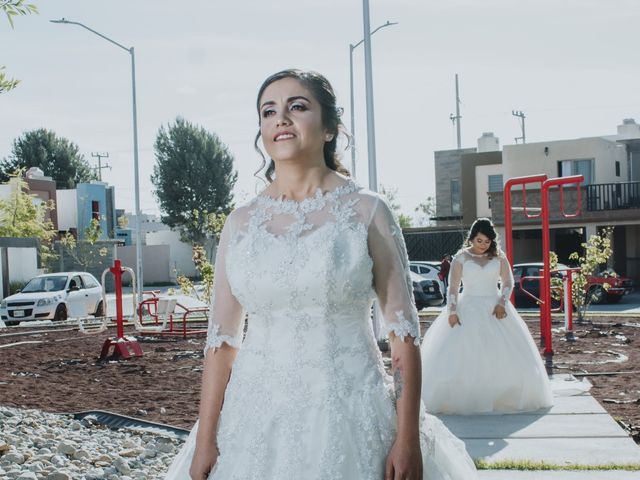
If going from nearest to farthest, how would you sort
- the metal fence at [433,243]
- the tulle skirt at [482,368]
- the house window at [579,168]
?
the tulle skirt at [482,368] < the house window at [579,168] < the metal fence at [433,243]

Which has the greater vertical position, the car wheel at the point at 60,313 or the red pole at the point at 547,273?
the red pole at the point at 547,273

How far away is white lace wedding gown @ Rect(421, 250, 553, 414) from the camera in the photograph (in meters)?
9.37

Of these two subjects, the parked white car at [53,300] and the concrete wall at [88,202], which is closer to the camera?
the parked white car at [53,300]

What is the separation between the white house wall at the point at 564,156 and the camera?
133 ft

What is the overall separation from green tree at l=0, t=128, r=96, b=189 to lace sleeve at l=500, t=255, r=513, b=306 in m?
64.4

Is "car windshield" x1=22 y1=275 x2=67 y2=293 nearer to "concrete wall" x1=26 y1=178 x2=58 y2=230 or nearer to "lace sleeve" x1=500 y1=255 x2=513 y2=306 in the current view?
"lace sleeve" x1=500 y1=255 x2=513 y2=306

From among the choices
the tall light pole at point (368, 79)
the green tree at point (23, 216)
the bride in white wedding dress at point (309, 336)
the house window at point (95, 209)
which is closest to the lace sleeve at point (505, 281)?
the bride in white wedding dress at point (309, 336)

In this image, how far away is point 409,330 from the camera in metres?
3.07

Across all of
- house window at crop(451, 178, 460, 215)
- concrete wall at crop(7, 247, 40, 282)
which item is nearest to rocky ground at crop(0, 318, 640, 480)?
concrete wall at crop(7, 247, 40, 282)

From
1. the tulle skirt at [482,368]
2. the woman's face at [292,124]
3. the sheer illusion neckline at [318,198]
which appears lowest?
the tulle skirt at [482,368]

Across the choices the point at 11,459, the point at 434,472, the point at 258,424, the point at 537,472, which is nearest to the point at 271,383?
the point at 258,424

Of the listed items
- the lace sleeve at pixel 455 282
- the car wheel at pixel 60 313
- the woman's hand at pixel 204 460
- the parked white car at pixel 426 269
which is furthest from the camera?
the parked white car at pixel 426 269

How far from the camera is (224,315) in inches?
130

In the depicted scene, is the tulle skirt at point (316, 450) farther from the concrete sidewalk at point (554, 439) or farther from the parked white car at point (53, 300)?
the parked white car at point (53, 300)
